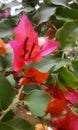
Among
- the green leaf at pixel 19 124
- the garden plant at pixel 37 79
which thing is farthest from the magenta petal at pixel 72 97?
the green leaf at pixel 19 124

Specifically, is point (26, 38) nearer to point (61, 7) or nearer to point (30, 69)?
point (30, 69)

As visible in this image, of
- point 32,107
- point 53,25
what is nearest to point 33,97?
point 32,107

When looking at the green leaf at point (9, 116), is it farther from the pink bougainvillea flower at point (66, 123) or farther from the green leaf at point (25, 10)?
the green leaf at point (25, 10)

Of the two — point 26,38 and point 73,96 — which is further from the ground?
point 26,38

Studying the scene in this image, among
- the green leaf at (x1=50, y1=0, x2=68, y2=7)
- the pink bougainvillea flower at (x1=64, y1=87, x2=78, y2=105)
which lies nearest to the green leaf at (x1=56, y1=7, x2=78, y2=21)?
the green leaf at (x1=50, y1=0, x2=68, y2=7)

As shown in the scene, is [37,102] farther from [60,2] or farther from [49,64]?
[60,2]
